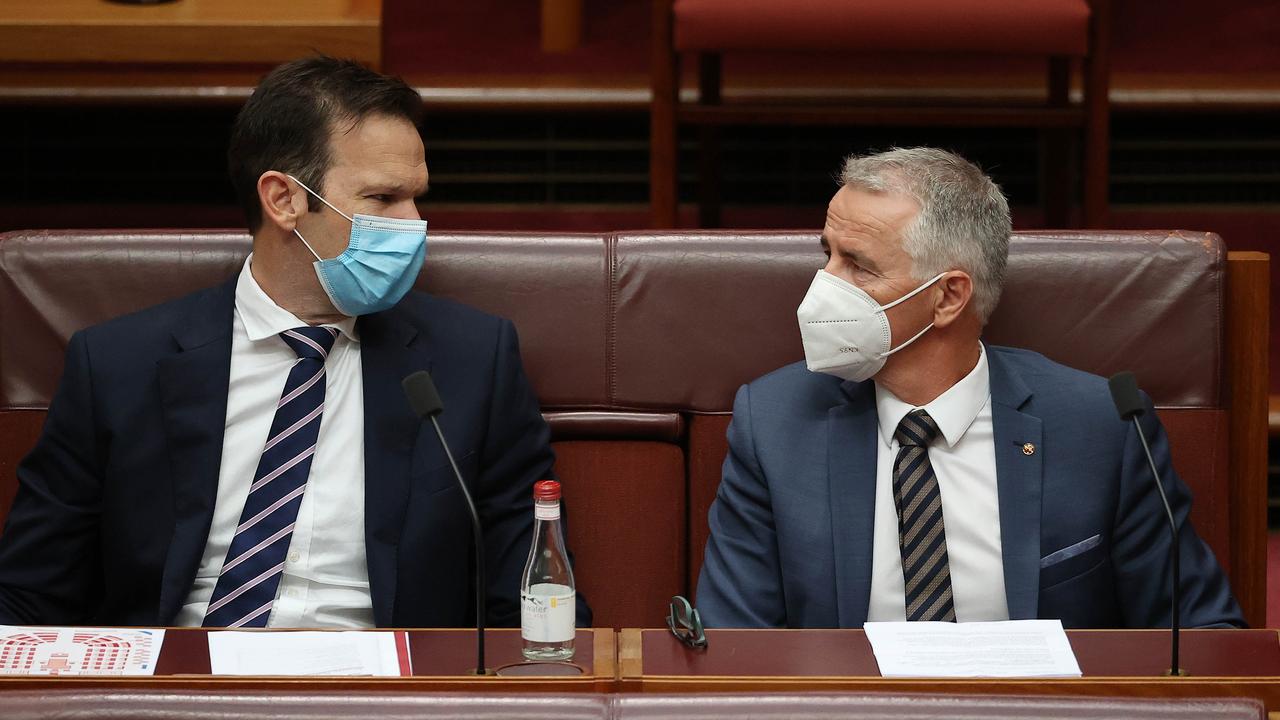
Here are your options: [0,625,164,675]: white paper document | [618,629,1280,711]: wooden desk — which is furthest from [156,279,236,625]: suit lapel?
[618,629,1280,711]: wooden desk

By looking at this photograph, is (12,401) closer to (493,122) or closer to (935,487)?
(935,487)

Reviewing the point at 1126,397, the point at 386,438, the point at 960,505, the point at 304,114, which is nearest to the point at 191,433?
the point at 386,438

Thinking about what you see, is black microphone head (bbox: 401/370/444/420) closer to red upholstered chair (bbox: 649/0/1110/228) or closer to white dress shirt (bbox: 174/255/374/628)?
white dress shirt (bbox: 174/255/374/628)

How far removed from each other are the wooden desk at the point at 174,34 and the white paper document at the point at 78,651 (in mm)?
1276

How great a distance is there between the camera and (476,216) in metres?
2.62

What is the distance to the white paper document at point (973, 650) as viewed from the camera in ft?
3.24

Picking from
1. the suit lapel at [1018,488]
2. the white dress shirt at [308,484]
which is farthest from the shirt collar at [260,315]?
the suit lapel at [1018,488]

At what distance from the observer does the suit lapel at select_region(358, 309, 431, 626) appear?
1386 millimetres

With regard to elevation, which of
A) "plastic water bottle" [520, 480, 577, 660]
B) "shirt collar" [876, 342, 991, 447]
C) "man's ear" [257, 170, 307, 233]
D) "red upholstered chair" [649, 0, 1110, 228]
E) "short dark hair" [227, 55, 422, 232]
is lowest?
"plastic water bottle" [520, 480, 577, 660]

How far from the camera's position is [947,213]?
1386 millimetres

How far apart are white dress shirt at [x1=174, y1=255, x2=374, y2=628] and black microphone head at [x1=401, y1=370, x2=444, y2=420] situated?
1.21 feet

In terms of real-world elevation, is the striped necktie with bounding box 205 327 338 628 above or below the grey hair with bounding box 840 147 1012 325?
below

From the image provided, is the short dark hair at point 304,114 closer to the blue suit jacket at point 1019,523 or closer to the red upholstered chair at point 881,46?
the blue suit jacket at point 1019,523

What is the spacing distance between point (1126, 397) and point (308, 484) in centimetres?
78
